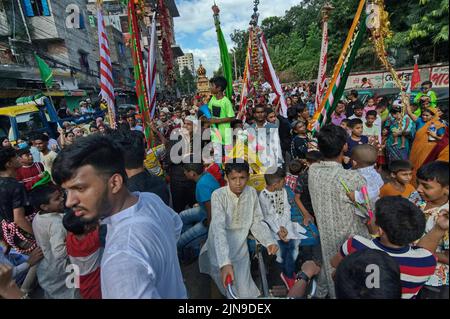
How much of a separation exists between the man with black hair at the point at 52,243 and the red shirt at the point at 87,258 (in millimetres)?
181

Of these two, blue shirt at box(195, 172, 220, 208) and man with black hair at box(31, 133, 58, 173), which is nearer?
blue shirt at box(195, 172, 220, 208)

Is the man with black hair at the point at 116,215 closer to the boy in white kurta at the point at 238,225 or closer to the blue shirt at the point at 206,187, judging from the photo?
the boy in white kurta at the point at 238,225

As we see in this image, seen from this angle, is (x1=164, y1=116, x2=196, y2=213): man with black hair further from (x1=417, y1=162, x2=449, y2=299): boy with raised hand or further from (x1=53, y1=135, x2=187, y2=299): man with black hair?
(x1=417, y1=162, x2=449, y2=299): boy with raised hand

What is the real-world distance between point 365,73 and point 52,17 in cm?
2067

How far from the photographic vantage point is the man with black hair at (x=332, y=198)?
2.11 metres

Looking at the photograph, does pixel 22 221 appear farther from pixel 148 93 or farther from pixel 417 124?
pixel 417 124

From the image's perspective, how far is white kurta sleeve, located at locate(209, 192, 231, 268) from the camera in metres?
1.99

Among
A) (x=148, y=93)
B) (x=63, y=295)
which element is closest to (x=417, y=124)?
(x=148, y=93)

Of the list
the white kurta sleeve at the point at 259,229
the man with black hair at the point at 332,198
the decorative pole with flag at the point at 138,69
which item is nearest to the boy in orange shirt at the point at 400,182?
the man with black hair at the point at 332,198

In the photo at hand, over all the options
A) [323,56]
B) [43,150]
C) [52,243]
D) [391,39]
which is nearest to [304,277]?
[52,243]

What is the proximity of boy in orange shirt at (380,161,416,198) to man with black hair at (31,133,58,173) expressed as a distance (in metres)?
5.14

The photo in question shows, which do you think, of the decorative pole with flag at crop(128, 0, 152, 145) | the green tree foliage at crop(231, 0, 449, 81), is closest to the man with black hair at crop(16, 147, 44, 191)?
the decorative pole with flag at crop(128, 0, 152, 145)

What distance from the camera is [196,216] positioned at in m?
3.54
